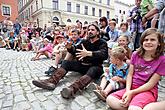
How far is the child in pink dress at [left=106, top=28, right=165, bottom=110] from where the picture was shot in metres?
2.65

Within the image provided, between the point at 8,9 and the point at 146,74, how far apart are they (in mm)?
36474

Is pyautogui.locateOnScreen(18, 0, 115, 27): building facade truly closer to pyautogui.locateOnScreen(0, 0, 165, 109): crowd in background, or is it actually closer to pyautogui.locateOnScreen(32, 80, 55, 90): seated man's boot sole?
pyautogui.locateOnScreen(0, 0, 165, 109): crowd in background

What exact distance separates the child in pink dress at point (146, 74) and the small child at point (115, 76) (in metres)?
0.34

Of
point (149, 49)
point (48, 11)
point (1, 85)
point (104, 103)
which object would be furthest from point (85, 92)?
point (48, 11)

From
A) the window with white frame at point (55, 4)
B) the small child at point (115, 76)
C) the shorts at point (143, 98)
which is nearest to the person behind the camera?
the shorts at point (143, 98)

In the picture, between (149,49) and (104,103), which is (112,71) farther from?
(149,49)

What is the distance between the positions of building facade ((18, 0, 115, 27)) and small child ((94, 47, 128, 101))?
107ft

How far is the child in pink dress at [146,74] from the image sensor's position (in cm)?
265

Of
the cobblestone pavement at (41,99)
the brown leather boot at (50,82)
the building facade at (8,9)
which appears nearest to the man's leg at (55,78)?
the brown leather boot at (50,82)

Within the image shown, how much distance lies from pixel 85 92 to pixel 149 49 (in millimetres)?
1571

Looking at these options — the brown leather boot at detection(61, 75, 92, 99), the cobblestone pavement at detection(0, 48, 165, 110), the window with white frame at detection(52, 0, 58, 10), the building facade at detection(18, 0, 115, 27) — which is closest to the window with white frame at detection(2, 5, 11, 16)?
the building facade at detection(18, 0, 115, 27)

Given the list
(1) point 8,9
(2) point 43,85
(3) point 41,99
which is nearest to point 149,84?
(3) point 41,99

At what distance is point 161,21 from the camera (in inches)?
140

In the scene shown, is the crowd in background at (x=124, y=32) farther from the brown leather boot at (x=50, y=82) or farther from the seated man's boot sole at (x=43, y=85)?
the seated man's boot sole at (x=43, y=85)
